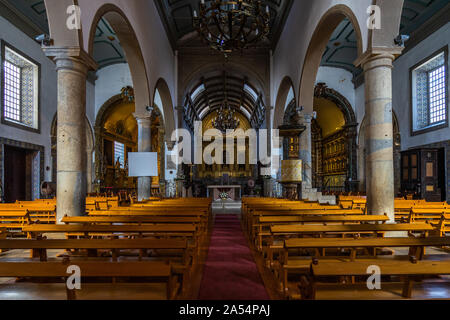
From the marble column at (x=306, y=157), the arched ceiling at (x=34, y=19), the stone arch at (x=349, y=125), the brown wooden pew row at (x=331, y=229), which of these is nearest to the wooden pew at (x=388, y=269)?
the brown wooden pew row at (x=331, y=229)

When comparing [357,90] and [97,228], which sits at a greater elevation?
[357,90]

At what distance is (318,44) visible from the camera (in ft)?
33.9

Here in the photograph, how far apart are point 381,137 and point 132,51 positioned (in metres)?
8.31

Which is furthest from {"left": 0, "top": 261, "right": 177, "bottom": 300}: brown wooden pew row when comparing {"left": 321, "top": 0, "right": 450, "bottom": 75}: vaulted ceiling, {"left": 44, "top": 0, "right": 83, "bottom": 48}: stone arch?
{"left": 321, "top": 0, "right": 450, "bottom": 75}: vaulted ceiling

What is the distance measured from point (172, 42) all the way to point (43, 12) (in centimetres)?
623

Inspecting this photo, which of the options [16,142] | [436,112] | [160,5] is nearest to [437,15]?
[436,112]

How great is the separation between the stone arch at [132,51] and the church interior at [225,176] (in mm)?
56

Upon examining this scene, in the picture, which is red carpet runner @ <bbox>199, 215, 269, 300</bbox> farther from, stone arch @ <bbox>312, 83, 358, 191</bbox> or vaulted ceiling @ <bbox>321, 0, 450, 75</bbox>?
stone arch @ <bbox>312, 83, 358, 191</bbox>

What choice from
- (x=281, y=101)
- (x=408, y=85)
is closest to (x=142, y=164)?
(x=281, y=101)

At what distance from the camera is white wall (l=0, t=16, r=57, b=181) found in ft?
36.8

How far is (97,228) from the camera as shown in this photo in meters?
3.76

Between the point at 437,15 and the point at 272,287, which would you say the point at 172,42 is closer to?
the point at 437,15

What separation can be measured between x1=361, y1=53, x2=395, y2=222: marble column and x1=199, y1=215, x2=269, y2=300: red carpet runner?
2801mm
